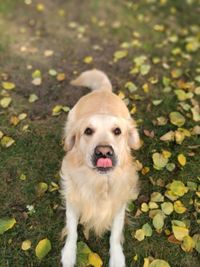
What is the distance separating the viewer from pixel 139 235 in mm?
3867

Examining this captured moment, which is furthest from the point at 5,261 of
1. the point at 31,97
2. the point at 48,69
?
the point at 48,69

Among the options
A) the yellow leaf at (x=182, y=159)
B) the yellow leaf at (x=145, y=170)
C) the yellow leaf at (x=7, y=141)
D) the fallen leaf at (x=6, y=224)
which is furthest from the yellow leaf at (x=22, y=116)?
the yellow leaf at (x=182, y=159)

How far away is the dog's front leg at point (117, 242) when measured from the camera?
366 cm

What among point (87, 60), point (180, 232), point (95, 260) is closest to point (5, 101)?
point (87, 60)

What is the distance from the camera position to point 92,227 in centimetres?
391

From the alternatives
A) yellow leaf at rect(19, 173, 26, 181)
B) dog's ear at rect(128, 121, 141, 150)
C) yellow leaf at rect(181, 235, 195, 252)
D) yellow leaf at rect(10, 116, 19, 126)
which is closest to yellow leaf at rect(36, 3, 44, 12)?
yellow leaf at rect(10, 116, 19, 126)

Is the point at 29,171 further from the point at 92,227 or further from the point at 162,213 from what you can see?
the point at 162,213

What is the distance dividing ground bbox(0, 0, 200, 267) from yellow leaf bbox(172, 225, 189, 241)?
5 centimetres

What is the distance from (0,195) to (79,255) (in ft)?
3.63

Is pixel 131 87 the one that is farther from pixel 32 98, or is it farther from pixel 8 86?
pixel 8 86

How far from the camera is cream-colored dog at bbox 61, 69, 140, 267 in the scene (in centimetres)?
354

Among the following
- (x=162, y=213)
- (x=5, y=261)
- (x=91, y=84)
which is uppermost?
(x=91, y=84)

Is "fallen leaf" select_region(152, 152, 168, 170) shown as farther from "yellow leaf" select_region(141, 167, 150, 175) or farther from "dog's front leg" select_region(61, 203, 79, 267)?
"dog's front leg" select_region(61, 203, 79, 267)

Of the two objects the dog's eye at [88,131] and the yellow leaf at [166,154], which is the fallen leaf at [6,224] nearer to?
the dog's eye at [88,131]
